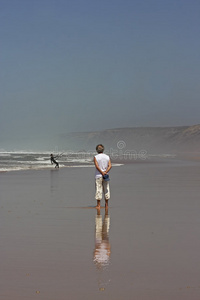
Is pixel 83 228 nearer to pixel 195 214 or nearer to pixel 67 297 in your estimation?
pixel 195 214

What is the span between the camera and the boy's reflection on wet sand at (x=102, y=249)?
20.3 ft

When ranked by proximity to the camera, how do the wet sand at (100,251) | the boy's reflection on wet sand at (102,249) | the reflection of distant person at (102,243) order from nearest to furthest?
1. the wet sand at (100,251)
2. the boy's reflection on wet sand at (102,249)
3. the reflection of distant person at (102,243)

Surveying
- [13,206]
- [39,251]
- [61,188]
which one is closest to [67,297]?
[39,251]

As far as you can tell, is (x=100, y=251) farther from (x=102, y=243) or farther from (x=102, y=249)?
(x=102, y=243)

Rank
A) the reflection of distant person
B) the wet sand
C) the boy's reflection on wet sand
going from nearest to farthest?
the wet sand, the boy's reflection on wet sand, the reflection of distant person

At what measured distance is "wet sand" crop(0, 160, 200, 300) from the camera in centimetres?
572

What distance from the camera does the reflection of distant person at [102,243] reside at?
702 cm

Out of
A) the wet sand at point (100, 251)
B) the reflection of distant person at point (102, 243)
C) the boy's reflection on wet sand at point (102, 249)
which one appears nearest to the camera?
the wet sand at point (100, 251)

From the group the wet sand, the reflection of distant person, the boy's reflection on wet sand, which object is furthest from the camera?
the reflection of distant person

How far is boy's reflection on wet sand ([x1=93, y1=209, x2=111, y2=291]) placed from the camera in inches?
243

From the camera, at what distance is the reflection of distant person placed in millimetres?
7020

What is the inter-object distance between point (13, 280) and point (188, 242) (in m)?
3.17

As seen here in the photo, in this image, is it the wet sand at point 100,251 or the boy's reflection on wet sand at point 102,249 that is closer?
the wet sand at point 100,251

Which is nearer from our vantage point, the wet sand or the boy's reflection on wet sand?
the wet sand
